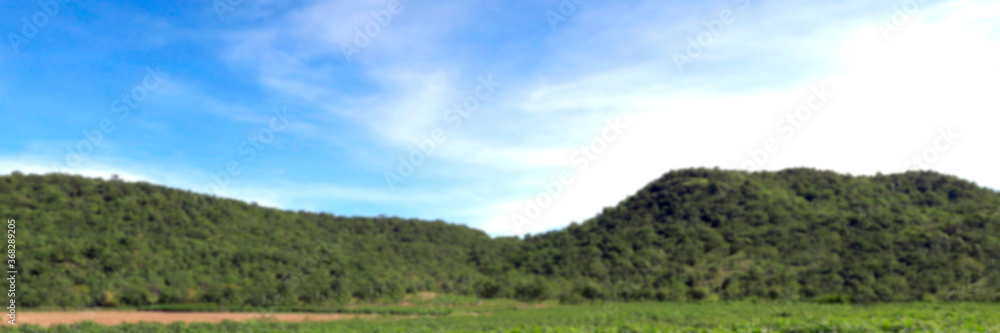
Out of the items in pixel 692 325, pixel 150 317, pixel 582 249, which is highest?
pixel 582 249

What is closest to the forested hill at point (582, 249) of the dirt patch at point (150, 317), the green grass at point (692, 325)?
the dirt patch at point (150, 317)

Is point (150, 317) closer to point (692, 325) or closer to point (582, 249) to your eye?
point (692, 325)

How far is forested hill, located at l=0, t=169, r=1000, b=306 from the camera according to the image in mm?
49531

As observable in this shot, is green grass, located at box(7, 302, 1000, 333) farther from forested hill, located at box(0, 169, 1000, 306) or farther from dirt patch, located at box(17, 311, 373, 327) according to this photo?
forested hill, located at box(0, 169, 1000, 306)

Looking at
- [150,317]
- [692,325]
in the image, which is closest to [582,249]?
[150,317]

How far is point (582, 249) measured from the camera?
268 ft

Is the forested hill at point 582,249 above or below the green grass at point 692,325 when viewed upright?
above

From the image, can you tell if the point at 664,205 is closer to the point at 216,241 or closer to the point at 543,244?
the point at 543,244

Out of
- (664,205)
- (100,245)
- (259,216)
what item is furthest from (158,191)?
(664,205)

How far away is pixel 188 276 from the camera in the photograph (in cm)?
5538

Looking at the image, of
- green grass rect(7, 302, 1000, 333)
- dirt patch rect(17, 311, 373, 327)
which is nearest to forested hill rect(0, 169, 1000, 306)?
dirt patch rect(17, 311, 373, 327)

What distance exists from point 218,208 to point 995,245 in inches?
2962

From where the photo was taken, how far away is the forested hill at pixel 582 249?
49531mm

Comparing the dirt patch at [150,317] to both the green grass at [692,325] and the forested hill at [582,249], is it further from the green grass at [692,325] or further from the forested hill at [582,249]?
the forested hill at [582,249]
